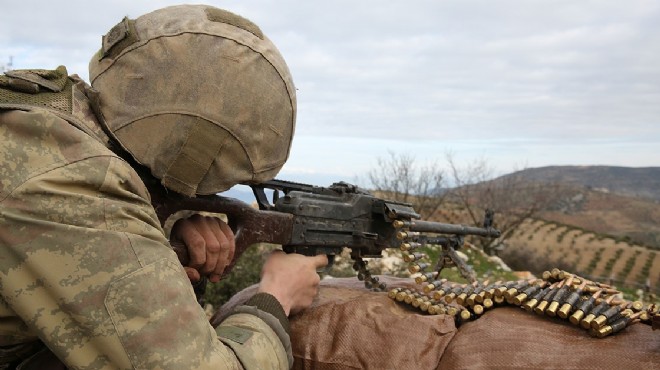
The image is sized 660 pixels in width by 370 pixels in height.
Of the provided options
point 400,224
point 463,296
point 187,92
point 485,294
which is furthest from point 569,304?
point 187,92

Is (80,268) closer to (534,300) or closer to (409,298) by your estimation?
(409,298)

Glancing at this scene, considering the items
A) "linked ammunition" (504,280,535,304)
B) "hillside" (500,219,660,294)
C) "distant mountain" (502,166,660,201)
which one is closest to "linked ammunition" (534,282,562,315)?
"linked ammunition" (504,280,535,304)

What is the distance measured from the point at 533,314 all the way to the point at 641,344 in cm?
55

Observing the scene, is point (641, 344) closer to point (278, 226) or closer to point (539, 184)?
point (278, 226)

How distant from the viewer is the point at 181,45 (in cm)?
254

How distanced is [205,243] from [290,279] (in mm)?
494

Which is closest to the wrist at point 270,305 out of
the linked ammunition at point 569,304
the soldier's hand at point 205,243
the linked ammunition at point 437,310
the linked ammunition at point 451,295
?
the soldier's hand at point 205,243

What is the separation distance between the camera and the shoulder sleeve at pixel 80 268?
197 cm

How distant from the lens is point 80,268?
6.47 feet

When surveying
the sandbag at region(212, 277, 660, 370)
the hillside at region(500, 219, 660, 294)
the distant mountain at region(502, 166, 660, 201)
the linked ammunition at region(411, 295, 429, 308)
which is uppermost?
the distant mountain at region(502, 166, 660, 201)

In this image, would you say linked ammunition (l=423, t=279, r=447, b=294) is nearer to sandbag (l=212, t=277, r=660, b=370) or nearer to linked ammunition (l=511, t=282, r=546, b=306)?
sandbag (l=212, t=277, r=660, b=370)

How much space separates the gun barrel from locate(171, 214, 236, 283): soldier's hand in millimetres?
1405

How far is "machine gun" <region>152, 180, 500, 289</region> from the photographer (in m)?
3.38

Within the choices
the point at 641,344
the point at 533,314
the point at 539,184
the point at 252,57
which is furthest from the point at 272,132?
the point at 539,184
